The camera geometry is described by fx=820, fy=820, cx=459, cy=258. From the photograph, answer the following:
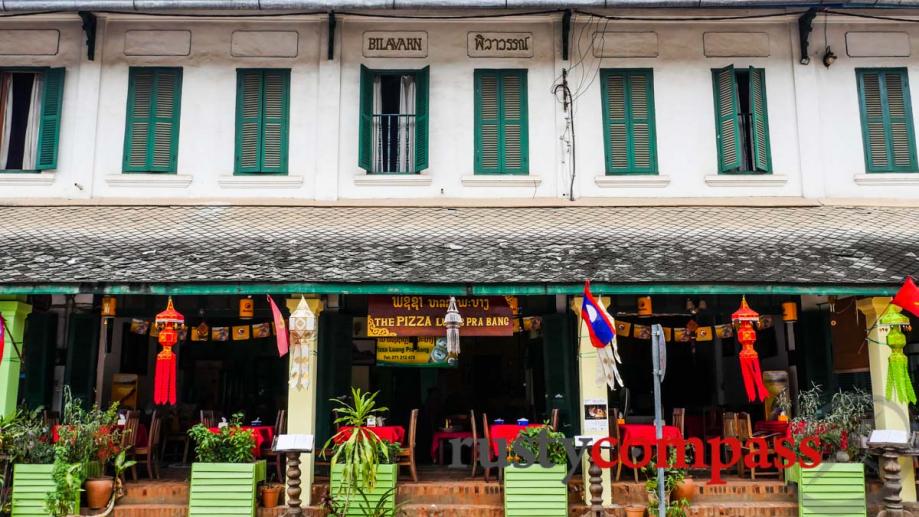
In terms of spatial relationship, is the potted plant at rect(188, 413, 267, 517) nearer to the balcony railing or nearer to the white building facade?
the white building facade

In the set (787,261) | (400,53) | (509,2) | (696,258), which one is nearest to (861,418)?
(787,261)

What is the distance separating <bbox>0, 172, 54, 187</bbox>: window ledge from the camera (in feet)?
38.9

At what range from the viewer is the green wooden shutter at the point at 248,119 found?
12.0m

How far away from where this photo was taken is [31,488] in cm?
922

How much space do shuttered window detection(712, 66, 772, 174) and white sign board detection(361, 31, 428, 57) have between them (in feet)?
14.5

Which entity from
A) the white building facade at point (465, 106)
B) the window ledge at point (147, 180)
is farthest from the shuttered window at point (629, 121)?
the window ledge at point (147, 180)

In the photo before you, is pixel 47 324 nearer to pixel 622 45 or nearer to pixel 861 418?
pixel 622 45

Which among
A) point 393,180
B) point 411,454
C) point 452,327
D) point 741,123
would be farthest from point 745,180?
point 411,454

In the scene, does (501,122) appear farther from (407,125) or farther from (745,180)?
(745,180)

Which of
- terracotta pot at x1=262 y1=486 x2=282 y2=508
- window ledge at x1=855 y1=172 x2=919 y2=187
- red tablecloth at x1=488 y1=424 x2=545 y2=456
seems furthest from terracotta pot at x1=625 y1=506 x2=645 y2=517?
window ledge at x1=855 y1=172 x2=919 y2=187

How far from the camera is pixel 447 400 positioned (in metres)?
14.0

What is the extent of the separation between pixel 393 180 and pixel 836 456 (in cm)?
683

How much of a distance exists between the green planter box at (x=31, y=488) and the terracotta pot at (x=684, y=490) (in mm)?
6825

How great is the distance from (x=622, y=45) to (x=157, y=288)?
750 cm
